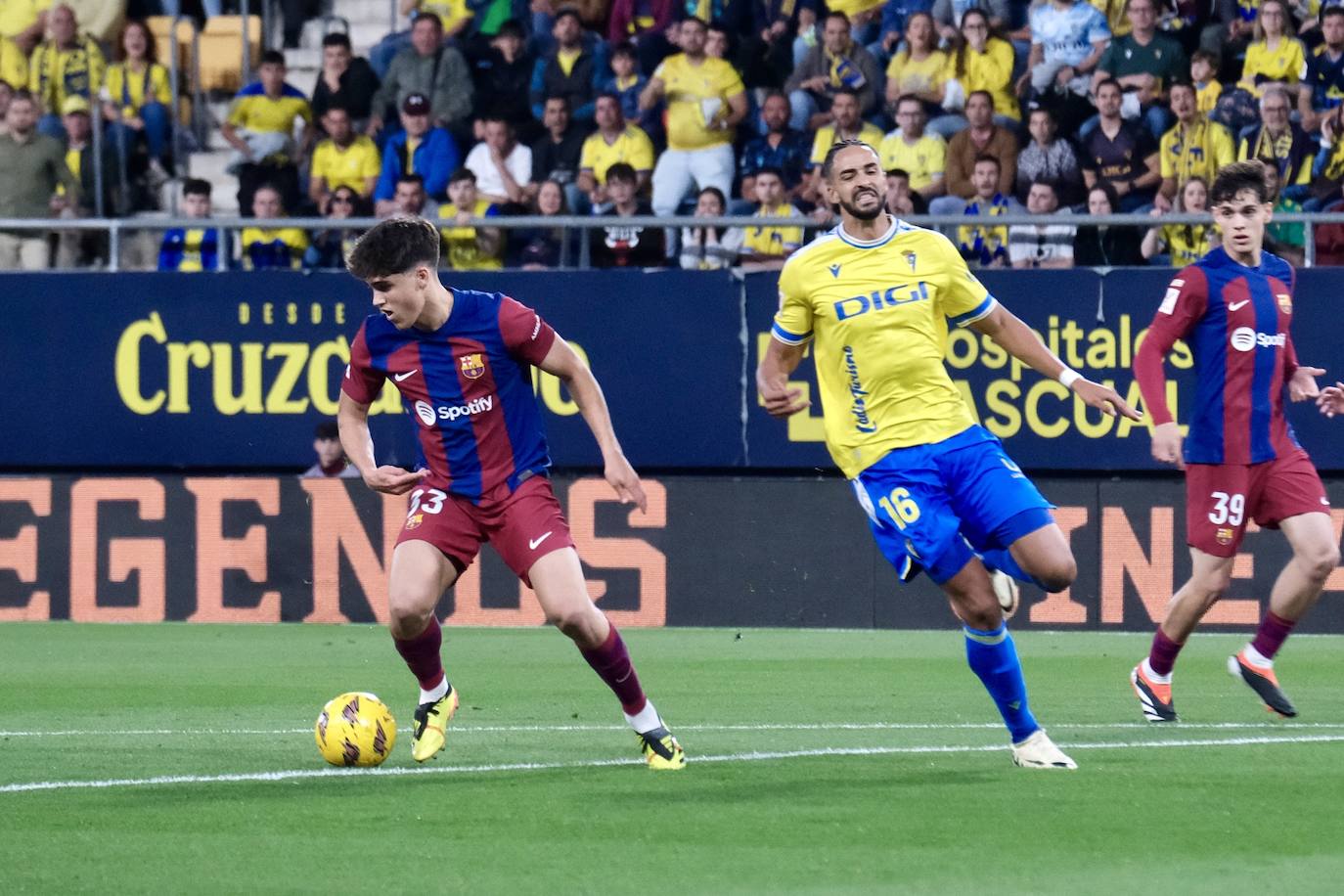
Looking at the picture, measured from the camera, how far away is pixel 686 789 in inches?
280

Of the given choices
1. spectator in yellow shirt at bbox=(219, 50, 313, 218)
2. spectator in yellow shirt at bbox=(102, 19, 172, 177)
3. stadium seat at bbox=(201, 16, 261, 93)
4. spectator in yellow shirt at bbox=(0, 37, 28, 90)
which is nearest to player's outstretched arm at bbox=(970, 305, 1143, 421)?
spectator in yellow shirt at bbox=(219, 50, 313, 218)

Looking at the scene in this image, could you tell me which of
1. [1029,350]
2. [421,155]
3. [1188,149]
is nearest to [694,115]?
[421,155]

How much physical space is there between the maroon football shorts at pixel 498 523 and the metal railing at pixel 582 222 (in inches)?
275

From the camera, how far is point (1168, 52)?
15.7 meters

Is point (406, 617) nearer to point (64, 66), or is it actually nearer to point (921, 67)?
point (921, 67)

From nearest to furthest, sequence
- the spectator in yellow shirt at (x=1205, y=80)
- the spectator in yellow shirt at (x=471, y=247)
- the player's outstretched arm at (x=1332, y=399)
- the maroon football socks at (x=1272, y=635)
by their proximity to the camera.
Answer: the player's outstretched arm at (x=1332, y=399)
the maroon football socks at (x=1272, y=635)
the spectator in yellow shirt at (x=1205, y=80)
the spectator in yellow shirt at (x=471, y=247)

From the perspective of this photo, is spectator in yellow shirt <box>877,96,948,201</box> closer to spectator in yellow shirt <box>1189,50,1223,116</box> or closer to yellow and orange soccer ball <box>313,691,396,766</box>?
spectator in yellow shirt <box>1189,50,1223,116</box>

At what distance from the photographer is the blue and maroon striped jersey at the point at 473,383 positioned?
7.87m

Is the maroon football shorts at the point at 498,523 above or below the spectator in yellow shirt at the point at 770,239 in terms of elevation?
below

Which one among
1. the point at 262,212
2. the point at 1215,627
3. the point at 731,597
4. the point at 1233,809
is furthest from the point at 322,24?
the point at 1233,809

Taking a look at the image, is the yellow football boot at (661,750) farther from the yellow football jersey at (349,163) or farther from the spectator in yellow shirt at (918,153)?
the yellow football jersey at (349,163)

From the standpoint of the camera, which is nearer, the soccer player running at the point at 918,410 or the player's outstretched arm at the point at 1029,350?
the soccer player running at the point at 918,410

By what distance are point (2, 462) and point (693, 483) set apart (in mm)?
5187

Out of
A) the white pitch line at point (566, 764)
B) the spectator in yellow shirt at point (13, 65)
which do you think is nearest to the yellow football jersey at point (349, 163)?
the spectator in yellow shirt at point (13, 65)
